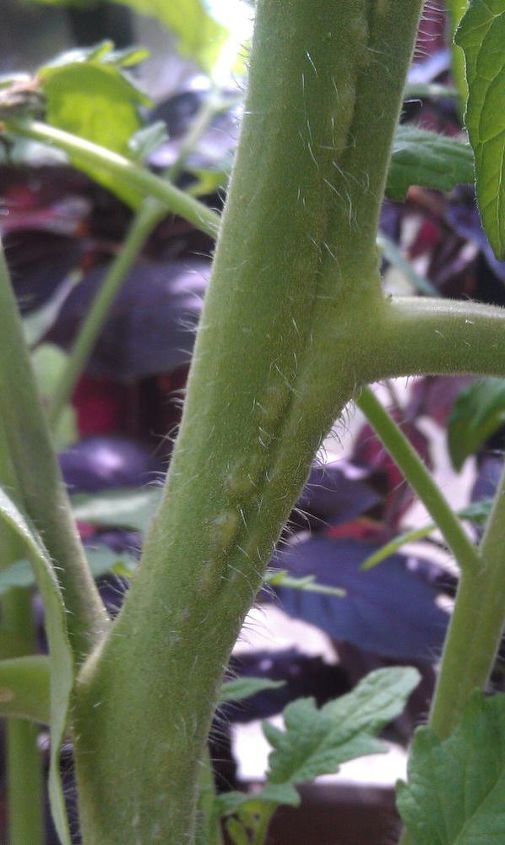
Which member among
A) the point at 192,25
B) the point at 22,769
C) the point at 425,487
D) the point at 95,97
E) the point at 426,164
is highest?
the point at 192,25

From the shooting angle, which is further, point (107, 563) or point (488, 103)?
point (107, 563)

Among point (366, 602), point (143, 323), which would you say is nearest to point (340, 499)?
point (366, 602)

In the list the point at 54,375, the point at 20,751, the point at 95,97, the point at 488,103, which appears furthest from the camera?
the point at 54,375

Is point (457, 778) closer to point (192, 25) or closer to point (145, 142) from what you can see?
point (145, 142)

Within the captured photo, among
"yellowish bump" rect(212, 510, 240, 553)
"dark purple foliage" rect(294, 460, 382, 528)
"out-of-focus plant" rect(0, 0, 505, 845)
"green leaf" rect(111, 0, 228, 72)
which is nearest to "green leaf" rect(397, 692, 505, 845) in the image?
"out-of-focus plant" rect(0, 0, 505, 845)

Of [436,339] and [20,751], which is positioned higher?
[436,339]

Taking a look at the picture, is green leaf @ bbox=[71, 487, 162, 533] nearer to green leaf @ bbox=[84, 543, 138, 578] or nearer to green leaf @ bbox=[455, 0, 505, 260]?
green leaf @ bbox=[84, 543, 138, 578]

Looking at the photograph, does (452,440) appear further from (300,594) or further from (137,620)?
(137,620)

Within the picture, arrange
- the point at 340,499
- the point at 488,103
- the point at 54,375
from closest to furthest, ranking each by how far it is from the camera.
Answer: the point at 488,103, the point at 340,499, the point at 54,375
